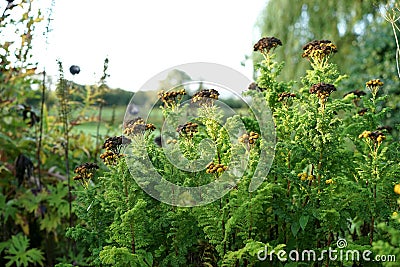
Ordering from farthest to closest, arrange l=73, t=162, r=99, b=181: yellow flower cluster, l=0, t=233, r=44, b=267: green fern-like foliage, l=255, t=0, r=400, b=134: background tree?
l=255, t=0, r=400, b=134: background tree < l=0, t=233, r=44, b=267: green fern-like foliage < l=73, t=162, r=99, b=181: yellow flower cluster

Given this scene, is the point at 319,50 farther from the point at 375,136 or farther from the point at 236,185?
the point at 236,185

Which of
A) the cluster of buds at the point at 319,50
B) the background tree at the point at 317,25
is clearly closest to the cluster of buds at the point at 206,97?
the cluster of buds at the point at 319,50

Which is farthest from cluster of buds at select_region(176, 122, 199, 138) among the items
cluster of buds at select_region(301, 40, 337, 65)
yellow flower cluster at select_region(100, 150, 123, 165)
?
cluster of buds at select_region(301, 40, 337, 65)

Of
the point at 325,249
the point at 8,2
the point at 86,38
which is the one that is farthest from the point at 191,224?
the point at 86,38

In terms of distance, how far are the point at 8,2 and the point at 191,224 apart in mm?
1622

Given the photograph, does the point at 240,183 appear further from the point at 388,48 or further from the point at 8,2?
the point at 388,48

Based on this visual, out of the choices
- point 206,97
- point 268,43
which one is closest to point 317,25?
point 268,43

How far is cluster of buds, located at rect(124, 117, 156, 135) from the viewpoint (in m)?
1.84

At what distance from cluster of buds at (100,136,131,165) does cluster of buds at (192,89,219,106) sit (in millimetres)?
305

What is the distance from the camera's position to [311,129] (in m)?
1.78

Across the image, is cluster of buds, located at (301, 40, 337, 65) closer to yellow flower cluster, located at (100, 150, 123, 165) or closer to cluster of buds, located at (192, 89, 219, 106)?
cluster of buds, located at (192, 89, 219, 106)

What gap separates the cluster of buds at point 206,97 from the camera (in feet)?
5.97

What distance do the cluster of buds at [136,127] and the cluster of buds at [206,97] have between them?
0.66ft

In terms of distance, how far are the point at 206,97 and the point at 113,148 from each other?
38cm
